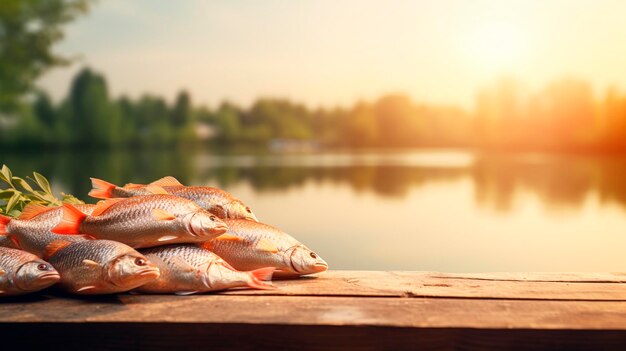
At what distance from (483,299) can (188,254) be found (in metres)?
0.89

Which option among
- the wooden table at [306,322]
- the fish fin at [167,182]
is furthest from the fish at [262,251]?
the fish fin at [167,182]

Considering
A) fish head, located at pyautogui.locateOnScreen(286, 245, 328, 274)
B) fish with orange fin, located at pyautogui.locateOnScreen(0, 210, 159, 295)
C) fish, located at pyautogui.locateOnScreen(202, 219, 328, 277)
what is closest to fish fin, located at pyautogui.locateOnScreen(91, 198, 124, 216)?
fish with orange fin, located at pyautogui.locateOnScreen(0, 210, 159, 295)

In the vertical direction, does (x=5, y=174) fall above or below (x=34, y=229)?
above

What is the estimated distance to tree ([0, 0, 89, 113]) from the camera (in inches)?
691

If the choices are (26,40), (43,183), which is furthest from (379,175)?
(43,183)

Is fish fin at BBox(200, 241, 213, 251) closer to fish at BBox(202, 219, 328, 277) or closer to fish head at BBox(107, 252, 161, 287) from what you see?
fish at BBox(202, 219, 328, 277)

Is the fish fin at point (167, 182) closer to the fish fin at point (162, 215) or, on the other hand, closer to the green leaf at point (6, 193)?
the fish fin at point (162, 215)

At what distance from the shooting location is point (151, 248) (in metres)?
2.09

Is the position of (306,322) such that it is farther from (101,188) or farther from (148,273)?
(101,188)

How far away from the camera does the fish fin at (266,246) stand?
7.23 ft

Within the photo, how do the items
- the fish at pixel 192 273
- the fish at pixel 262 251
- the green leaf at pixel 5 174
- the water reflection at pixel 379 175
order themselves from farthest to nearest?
the water reflection at pixel 379 175 < the green leaf at pixel 5 174 < the fish at pixel 262 251 < the fish at pixel 192 273

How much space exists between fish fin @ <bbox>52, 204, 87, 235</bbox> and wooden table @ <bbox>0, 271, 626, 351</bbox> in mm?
225

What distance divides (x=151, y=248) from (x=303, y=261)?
49 cm

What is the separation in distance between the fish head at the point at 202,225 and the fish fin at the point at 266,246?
0.54ft
